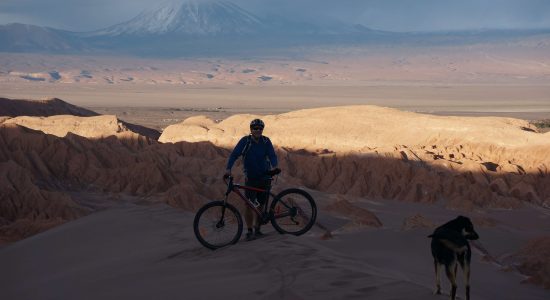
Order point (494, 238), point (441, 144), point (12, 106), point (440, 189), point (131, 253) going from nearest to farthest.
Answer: point (131, 253) < point (494, 238) < point (440, 189) < point (441, 144) < point (12, 106)

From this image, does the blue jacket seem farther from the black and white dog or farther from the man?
the black and white dog

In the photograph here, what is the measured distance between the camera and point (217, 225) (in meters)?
11.5

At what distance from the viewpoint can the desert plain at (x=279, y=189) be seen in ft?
32.2

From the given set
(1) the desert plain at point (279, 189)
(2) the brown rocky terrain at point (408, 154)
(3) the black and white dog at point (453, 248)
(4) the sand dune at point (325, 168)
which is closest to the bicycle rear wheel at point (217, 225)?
(1) the desert plain at point (279, 189)

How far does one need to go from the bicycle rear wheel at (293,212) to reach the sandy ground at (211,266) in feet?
0.75

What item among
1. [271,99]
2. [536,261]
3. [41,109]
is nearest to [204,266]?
[536,261]

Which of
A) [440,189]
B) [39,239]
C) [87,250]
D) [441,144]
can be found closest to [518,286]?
[87,250]

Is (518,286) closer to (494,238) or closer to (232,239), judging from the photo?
(232,239)

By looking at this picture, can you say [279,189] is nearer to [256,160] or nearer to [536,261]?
[536,261]

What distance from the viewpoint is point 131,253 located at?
12703mm

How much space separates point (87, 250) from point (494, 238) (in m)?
14.1

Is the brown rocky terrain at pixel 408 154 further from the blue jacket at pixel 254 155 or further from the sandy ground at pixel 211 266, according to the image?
the blue jacket at pixel 254 155

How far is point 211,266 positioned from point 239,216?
144 centimetres

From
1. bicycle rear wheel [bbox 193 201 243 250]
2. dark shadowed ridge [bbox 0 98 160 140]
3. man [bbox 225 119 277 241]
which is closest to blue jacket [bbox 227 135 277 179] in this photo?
man [bbox 225 119 277 241]
